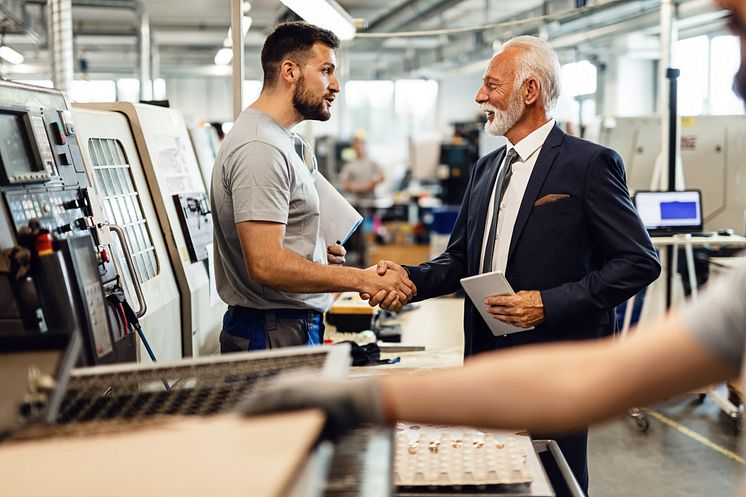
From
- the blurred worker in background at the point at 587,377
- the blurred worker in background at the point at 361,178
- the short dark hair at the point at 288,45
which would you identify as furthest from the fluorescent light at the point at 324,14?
the blurred worker in background at the point at 361,178

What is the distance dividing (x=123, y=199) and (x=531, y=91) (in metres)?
1.52

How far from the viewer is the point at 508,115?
2408 mm

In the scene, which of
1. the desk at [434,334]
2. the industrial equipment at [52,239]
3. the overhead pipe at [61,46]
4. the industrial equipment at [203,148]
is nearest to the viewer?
the industrial equipment at [52,239]

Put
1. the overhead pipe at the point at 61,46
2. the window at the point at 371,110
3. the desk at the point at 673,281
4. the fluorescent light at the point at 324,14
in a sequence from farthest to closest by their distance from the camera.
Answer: the window at the point at 371,110
the desk at the point at 673,281
the overhead pipe at the point at 61,46
the fluorescent light at the point at 324,14

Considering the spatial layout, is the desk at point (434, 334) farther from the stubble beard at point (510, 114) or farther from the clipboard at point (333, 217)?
the stubble beard at point (510, 114)

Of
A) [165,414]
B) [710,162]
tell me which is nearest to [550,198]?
[165,414]

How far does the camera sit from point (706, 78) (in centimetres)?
1175

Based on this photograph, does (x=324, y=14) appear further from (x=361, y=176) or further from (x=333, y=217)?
(x=361, y=176)

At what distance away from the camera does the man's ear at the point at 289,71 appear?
255 cm

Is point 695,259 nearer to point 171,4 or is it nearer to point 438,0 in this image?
point 438,0

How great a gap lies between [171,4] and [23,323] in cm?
1162

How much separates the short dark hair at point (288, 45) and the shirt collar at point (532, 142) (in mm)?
715

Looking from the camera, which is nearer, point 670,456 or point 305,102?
point 305,102

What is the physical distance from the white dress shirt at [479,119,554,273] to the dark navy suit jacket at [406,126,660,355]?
37 millimetres
